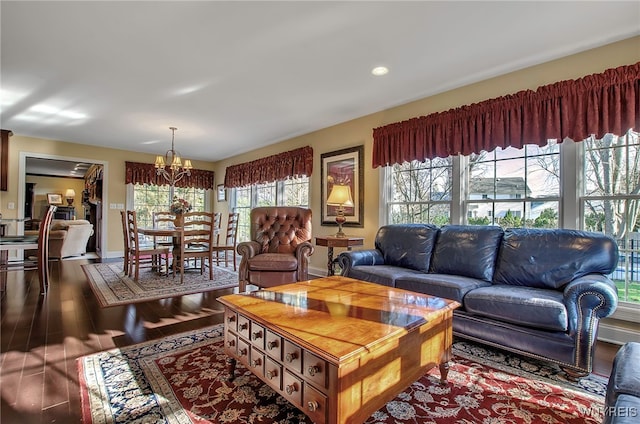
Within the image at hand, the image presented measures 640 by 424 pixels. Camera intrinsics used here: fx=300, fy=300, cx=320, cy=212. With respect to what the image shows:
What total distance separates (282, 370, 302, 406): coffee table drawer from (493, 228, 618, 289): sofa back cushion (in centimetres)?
214

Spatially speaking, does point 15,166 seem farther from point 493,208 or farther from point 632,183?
point 632,183

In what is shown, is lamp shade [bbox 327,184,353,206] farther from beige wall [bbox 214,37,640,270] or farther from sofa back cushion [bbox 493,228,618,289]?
sofa back cushion [bbox 493,228,618,289]

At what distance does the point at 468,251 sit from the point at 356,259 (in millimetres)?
1084

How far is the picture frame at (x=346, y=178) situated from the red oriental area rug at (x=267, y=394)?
2598 mm

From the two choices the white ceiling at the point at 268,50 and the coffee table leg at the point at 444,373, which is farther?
the white ceiling at the point at 268,50

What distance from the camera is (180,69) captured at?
2984 mm

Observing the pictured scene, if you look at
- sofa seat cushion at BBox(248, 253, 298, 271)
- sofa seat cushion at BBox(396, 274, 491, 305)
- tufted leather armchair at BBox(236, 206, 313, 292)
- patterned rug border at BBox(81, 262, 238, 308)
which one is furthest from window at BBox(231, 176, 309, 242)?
sofa seat cushion at BBox(396, 274, 491, 305)

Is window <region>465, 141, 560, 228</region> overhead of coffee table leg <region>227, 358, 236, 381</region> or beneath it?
overhead

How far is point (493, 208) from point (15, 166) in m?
7.94

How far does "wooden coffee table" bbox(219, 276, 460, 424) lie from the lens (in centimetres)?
118

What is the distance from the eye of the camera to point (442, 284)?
2.44 meters

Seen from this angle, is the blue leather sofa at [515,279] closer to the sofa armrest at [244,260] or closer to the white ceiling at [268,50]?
the sofa armrest at [244,260]

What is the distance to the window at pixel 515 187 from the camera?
284cm

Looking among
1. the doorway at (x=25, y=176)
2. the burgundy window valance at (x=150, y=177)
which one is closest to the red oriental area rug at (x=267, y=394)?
the doorway at (x=25, y=176)
